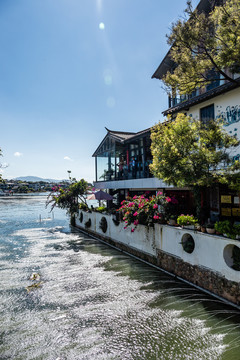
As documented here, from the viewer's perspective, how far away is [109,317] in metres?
8.05

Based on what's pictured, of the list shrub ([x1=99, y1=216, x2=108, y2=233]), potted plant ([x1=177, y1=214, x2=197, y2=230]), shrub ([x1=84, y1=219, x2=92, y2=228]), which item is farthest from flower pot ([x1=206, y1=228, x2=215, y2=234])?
shrub ([x1=84, y1=219, x2=92, y2=228])

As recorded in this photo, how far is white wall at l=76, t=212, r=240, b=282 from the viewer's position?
8453mm

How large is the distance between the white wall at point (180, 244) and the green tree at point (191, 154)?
236 centimetres

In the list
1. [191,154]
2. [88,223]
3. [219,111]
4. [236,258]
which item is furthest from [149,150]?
[236,258]

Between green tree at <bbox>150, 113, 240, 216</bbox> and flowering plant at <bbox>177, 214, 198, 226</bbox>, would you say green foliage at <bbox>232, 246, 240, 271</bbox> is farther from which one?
green tree at <bbox>150, 113, 240, 216</bbox>

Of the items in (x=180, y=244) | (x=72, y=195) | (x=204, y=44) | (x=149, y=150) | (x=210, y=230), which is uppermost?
(x=204, y=44)

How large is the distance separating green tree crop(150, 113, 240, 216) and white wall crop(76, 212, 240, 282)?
236 cm

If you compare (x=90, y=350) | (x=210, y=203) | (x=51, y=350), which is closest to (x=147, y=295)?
(x=90, y=350)

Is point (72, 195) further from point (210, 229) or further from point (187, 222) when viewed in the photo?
point (210, 229)

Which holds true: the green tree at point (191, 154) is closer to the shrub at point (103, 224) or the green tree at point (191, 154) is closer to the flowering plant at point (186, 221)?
the flowering plant at point (186, 221)

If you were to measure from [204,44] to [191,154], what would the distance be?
4.08 metres

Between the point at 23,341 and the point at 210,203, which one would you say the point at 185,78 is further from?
the point at 23,341

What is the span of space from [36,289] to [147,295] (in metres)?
5.00

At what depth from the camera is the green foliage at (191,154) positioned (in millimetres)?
9664
